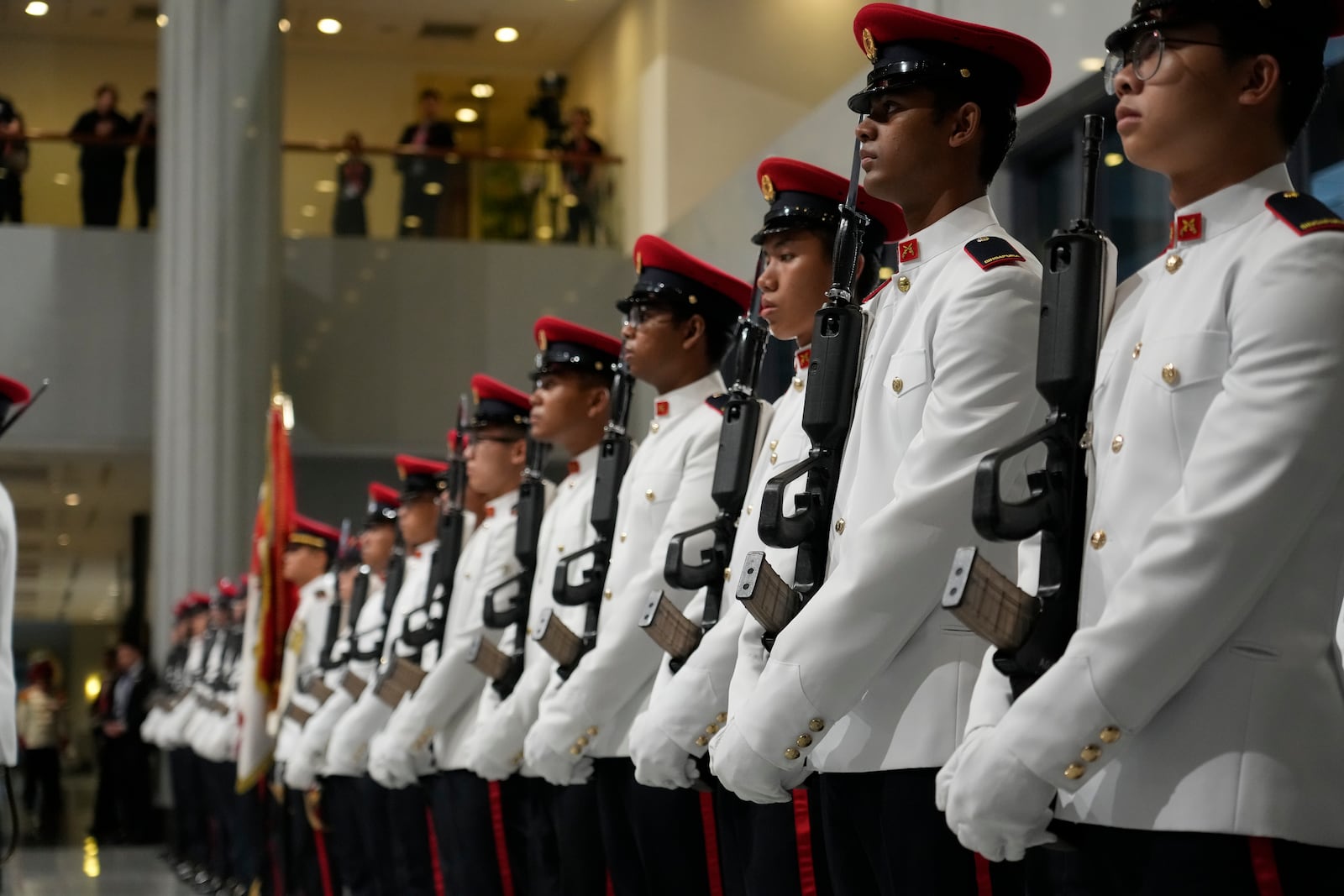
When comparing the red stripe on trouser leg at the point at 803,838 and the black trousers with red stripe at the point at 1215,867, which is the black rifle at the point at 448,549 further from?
the black trousers with red stripe at the point at 1215,867

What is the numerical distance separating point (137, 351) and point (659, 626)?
11.2 metres

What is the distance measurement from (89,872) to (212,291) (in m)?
4.04

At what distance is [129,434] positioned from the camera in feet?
44.8

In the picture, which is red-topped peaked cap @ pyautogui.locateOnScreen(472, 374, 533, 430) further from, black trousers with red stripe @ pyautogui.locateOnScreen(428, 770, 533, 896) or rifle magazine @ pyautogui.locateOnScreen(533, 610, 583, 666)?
rifle magazine @ pyautogui.locateOnScreen(533, 610, 583, 666)

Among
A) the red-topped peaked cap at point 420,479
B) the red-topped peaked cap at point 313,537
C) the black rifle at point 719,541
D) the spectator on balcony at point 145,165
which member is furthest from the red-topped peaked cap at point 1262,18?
the spectator on balcony at point 145,165

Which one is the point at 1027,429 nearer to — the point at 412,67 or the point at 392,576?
the point at 392,576

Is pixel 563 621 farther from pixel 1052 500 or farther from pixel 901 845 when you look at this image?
pixel 1052 500

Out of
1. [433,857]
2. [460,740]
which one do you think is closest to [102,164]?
[433,857]

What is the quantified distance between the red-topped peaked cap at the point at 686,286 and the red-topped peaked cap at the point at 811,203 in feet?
1.98

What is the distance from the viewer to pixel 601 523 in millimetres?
3926

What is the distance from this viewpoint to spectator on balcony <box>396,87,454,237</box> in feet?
43.0

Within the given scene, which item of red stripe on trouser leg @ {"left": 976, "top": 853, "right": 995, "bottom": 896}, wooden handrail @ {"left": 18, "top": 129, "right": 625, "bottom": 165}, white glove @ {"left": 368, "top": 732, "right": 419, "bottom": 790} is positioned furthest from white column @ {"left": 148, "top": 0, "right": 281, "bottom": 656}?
red stripe on trouser leg @ {"left": 976, "top": 853, "right": 995, "bottom": 896}

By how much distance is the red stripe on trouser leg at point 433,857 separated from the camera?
4824 millimetres

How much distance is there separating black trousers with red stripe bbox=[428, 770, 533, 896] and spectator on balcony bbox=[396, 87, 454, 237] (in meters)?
8.94
